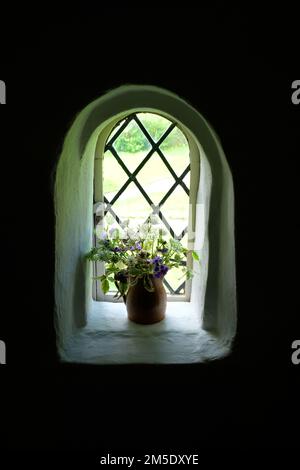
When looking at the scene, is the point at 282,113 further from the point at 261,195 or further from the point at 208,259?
the point at 208,259

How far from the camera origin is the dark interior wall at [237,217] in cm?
83

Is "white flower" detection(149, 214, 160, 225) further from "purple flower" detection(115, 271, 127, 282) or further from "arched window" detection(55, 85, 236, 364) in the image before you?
"purple flower" detection(115, 271, 127, 282)

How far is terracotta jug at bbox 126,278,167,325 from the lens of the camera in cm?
116

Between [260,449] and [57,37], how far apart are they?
1071 millimetres

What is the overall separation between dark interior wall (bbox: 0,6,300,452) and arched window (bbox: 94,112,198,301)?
361 mm

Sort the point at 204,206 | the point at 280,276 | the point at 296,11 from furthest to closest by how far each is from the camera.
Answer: the point at 204,206
the point at 280,276
the point at 296,11

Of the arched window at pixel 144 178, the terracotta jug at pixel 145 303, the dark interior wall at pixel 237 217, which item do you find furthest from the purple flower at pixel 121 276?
the dark interior wall at pixel 237 217

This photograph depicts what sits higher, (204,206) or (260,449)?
(204,206)

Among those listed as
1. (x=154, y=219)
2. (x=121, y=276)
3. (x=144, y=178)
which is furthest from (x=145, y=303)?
(x=144, y=178)

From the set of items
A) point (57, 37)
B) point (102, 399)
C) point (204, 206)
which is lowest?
point (102, 399)

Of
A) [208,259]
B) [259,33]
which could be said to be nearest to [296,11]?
[259,33]

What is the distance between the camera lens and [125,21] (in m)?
0.82

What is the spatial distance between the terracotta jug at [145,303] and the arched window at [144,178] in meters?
0.18

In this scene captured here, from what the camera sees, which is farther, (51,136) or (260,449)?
(260,449)
